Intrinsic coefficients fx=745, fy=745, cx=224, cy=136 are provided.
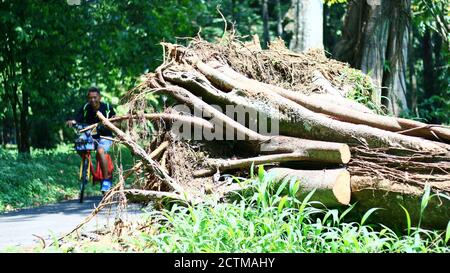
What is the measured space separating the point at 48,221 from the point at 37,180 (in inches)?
203

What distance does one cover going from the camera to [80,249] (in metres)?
7.00

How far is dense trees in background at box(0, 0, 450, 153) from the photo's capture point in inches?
631

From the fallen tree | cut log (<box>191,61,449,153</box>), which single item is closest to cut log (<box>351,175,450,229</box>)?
the fallen tree

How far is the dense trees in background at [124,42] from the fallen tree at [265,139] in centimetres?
576

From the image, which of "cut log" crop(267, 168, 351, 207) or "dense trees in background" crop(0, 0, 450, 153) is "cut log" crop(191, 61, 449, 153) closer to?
"cut log" crop(267, 168, 351, 207)

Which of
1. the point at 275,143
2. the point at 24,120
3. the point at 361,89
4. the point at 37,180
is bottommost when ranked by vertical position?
the point at 37,180

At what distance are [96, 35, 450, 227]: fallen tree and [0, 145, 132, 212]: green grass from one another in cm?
471

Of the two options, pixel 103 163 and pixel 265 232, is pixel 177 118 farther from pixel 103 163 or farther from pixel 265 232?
pixel 103 163

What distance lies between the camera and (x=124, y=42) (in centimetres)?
2125

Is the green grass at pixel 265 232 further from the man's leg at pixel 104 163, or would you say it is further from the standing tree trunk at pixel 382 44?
the standing tree trunk at pixel 382 44

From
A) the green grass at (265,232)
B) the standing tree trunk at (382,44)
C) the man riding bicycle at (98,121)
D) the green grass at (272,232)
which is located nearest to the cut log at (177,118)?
the green grass at (265,232)

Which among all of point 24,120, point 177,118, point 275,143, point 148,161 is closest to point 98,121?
point 177,118

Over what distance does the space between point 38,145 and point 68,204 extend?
15072 millimetres

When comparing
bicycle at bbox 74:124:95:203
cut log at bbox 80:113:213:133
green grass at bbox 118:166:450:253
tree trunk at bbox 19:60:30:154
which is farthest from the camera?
tree trunk at bbox 19:60:30:154
